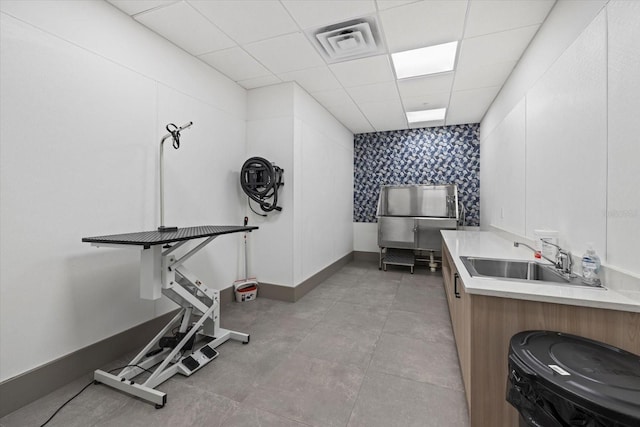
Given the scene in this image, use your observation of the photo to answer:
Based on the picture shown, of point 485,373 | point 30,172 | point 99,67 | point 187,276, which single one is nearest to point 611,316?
point 485,373

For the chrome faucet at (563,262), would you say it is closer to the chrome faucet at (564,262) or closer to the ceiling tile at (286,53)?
the chrome faucet at (564,262)

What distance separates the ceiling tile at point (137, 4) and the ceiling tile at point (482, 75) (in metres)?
3.14

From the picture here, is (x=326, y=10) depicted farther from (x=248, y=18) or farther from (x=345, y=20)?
(x=248, y=18)

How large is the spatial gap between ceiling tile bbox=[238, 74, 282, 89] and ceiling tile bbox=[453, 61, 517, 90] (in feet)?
7.54

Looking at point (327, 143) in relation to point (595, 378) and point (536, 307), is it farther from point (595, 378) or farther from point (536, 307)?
point (595, 378)

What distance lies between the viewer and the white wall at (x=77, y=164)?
1.72 meters

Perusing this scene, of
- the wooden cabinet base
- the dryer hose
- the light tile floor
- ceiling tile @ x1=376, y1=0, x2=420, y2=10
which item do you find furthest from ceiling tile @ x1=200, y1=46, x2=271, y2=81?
the wooden cabinet base

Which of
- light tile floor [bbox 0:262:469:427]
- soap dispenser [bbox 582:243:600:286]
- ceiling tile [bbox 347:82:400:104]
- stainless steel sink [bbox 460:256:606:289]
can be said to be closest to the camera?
soap dispenser [bbox 582:243:600:286]

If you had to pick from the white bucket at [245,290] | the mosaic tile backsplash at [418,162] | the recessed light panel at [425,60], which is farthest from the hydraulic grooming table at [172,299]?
the mosaic tile backsplash at [418,162]

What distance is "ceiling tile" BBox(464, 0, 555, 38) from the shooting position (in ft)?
7.05

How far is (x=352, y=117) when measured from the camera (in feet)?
16.7

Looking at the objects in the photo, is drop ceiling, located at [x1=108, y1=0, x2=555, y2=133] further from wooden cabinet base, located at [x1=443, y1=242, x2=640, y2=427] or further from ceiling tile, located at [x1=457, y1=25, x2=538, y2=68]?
wooden cabinet base, located at [x1=443, y1=242, x2=640, y2=427]

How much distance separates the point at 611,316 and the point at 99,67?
3669mm

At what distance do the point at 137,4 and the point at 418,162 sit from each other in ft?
16.8
